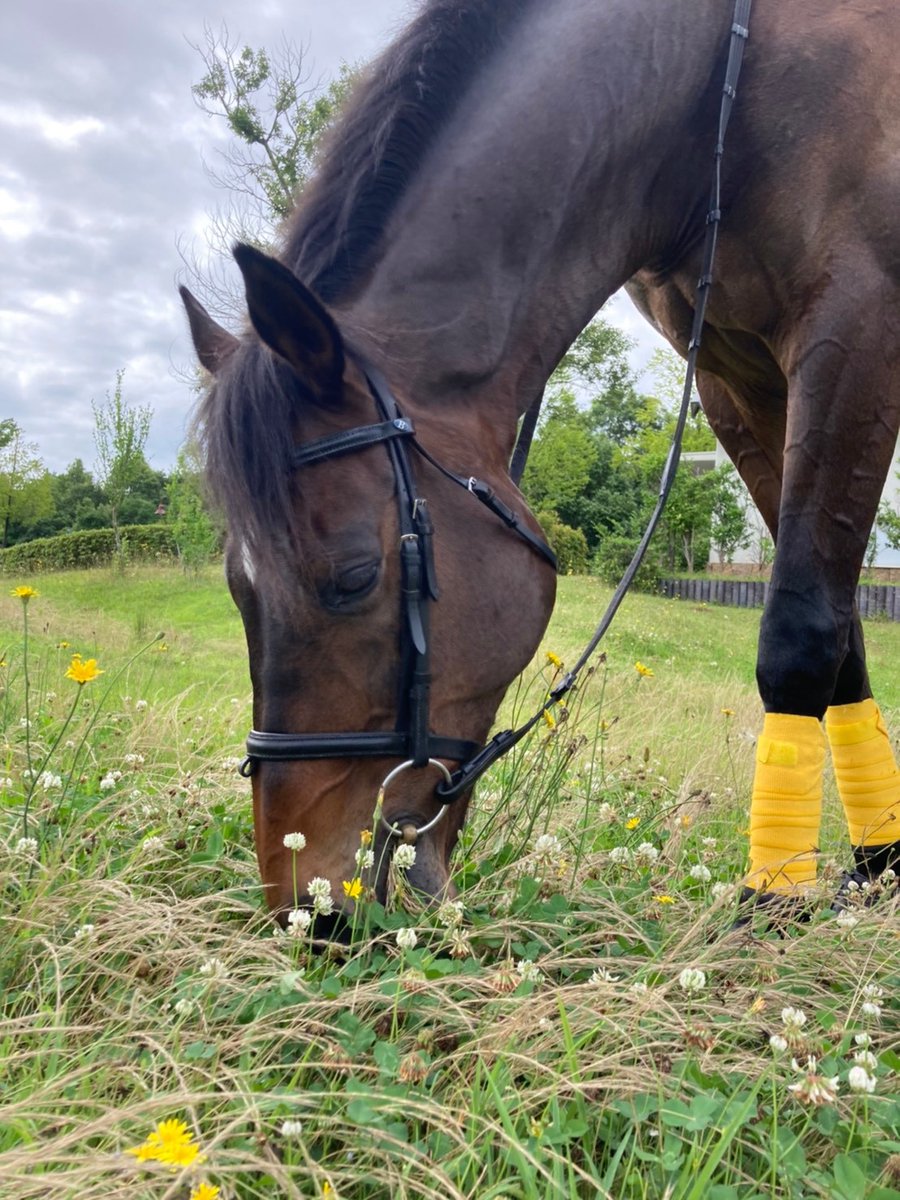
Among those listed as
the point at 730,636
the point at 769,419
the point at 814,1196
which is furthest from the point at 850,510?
the point at 730,636

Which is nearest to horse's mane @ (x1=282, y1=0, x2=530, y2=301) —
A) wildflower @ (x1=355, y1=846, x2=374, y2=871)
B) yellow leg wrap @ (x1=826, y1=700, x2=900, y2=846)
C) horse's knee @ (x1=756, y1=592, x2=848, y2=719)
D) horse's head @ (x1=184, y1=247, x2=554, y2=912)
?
horse's head @ (x1=184, y1=247, x2=554, y2=912)

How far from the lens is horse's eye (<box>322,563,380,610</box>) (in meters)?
1.80

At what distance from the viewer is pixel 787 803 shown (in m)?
2.21

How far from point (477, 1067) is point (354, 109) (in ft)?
7.36

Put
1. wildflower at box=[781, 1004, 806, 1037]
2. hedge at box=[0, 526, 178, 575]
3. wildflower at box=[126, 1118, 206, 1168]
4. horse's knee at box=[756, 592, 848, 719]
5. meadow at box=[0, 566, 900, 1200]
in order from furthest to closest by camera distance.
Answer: hedge at box=[0, 526, 178, 575] < horse's knee at box=[756, 592, 848, 719] < wildflower at box=[781, 1004, 806, 1037] < meadow at box=[0, 566, 900, 1200] < wildflower at box=[126, 1118, 206, 1168]

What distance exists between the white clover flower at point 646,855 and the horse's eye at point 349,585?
3.68ft

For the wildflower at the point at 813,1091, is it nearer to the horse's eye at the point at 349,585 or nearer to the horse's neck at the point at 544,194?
the horse's eye at the point at 349,585

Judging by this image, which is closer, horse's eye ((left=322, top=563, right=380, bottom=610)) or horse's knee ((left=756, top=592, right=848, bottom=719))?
horse's eye ((left=322, top=563, right=380, bottom=610))

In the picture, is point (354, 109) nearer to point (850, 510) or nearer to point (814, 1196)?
point (850, 510)

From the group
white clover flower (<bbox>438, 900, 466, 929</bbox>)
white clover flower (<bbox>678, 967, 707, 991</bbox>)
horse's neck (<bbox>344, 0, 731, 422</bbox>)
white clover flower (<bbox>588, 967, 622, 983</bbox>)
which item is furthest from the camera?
horse's neck (<bbox>344, 0, 731, 422</bbox>)

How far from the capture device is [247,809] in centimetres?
281

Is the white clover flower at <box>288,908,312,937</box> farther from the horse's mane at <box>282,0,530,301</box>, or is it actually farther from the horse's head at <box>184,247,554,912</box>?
the horse's mane at <box>282,0,530,301</box>

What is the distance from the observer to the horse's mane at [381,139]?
2.12m

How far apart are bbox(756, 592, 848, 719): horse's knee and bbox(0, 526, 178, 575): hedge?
26354mm
